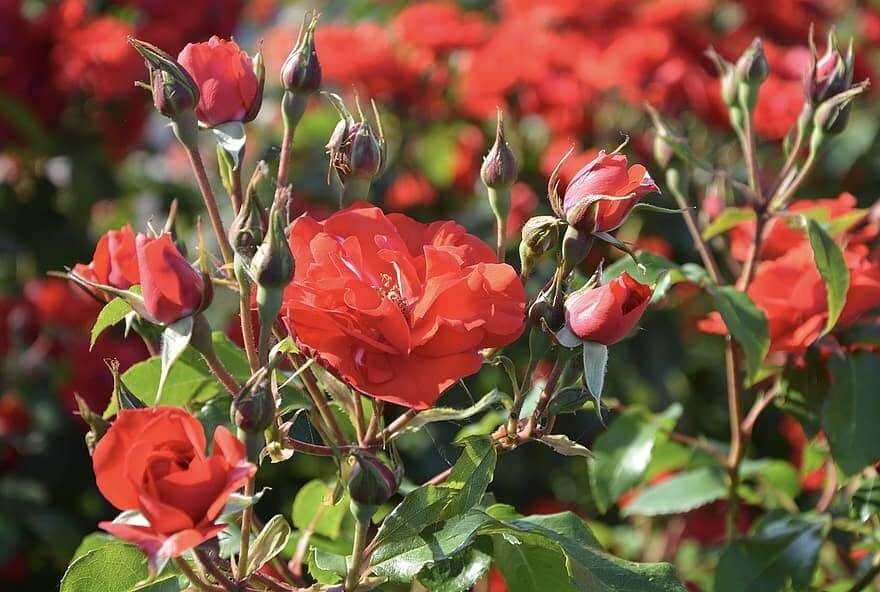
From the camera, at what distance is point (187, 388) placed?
946 mm

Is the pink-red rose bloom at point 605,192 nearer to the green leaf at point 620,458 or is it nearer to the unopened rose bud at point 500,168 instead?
the unopened rose bud at point 500,168

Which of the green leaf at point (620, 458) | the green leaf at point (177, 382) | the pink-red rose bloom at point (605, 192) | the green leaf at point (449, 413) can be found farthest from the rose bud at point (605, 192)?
the green leaf at point (620, 458)

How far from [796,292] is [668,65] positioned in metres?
1.19

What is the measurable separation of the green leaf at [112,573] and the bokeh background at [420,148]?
104 centimetres

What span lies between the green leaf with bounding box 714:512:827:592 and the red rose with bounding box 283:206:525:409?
45 centimetres

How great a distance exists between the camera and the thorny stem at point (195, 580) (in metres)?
0.70

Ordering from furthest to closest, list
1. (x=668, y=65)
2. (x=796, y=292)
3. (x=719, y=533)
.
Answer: (x=668, y=65) < (x=719, y=533) < (x=796, y=292)

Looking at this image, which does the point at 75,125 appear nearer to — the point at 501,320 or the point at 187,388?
the point at 187,388

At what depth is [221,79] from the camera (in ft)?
2.74

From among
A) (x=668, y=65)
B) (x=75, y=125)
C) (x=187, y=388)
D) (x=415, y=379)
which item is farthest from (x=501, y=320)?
(x=75, y=125)

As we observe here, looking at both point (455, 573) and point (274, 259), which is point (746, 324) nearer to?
point (455, 573)

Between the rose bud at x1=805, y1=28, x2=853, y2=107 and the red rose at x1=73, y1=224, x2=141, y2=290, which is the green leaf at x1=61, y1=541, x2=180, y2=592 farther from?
the rose bud at x1=805, y1=28, x2=853, y2=107

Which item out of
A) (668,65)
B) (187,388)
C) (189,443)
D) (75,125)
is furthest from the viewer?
(75,125)

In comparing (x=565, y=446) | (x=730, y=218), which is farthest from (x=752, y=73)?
(x=565, y=446)
